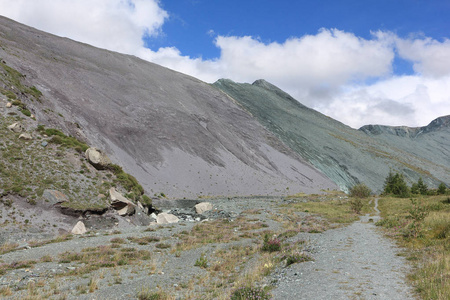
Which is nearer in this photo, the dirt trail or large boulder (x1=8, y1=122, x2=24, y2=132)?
the dirt trail

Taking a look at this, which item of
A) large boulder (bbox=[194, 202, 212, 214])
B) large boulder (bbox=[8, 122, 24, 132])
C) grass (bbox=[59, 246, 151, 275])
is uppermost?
large boulder (bbox=[8, 122, 24, 132])

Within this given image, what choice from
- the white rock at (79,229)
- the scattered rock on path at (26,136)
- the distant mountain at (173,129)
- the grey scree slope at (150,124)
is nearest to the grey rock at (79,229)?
the white rock at (79,229)

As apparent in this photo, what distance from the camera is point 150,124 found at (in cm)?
7394

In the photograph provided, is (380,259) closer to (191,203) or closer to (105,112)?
(191,203)

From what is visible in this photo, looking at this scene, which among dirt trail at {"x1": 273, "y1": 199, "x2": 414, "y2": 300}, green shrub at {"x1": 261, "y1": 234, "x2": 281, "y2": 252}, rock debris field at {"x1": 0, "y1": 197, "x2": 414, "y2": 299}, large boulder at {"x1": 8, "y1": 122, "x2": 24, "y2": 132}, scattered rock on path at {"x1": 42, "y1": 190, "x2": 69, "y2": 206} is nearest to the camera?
dirt trail at {"x1": 273, "y1": 199, "x2": 414, "y2": 300}

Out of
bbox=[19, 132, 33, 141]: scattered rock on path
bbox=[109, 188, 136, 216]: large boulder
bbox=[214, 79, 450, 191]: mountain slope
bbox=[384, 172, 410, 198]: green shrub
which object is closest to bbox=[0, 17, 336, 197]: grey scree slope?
bbox=[214, 79, 450, 191]: mountain slope

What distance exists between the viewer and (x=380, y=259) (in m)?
12.6

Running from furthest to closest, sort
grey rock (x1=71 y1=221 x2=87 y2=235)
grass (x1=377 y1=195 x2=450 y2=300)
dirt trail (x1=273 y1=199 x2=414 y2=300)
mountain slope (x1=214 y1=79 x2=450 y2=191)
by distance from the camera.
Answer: mountain slope (x1=214 y1=79 x2=450 y2=191)
grey rock (x1=71 y1=221 x2=87 y2=235)
dirt trail (x1=273 y1=199 x2=414 y2=300)
grass (x1=377 y1=195 x2=450 y2=300)

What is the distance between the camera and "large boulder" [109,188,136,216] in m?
28.5

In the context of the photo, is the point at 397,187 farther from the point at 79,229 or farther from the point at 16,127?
the point at 16,127

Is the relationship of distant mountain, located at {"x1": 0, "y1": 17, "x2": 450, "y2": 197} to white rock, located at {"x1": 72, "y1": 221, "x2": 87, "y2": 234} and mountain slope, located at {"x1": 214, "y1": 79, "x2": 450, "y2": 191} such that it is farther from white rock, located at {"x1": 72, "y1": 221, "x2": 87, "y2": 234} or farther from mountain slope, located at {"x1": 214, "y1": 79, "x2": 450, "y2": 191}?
white rock, located at {"x1": 72, "y1": 221, "x2": 87, "y2": 234}

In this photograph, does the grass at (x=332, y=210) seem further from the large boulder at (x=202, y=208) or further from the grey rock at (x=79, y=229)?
the grey rock at (x=79, y=229)

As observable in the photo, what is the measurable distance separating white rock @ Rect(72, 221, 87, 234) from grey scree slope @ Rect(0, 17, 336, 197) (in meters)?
26.4

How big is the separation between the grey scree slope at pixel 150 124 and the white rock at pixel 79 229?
26.4 metres
